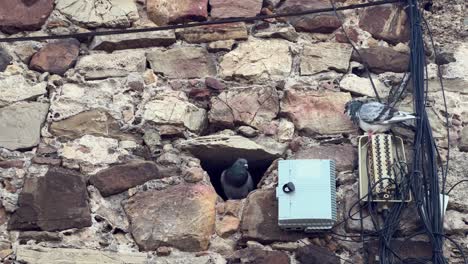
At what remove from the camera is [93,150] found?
4680 mm

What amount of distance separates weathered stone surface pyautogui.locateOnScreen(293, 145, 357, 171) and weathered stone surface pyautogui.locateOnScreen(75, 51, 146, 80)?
1.00m

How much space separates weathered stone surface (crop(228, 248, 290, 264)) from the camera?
14.1ft

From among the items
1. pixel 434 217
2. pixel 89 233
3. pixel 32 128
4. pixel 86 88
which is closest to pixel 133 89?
pixel 86 88

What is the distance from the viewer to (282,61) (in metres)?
5.03

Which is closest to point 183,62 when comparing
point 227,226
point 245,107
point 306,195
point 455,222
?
point 245,107

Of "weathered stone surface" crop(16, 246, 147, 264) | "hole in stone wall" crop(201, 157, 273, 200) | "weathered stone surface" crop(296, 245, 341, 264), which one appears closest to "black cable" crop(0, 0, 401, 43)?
"hole in stone wall" crop(201, 157, 273, 200)

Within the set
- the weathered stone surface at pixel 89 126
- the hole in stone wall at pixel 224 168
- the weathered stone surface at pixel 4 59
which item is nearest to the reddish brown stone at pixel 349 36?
the hole in stone wall at pixel 224 168

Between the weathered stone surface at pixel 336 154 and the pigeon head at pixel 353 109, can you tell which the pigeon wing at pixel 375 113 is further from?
the weathered stone surface at pixel 336 154

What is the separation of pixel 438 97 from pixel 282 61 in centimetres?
84

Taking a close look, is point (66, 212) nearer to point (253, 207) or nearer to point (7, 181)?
point (7, 181)

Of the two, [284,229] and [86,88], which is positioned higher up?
[86,88]

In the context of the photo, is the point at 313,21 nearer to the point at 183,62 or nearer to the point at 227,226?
the point at 183,62

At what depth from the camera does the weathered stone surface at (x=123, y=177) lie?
4.54 meters

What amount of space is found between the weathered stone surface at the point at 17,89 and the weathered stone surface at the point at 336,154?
1.39 metres
